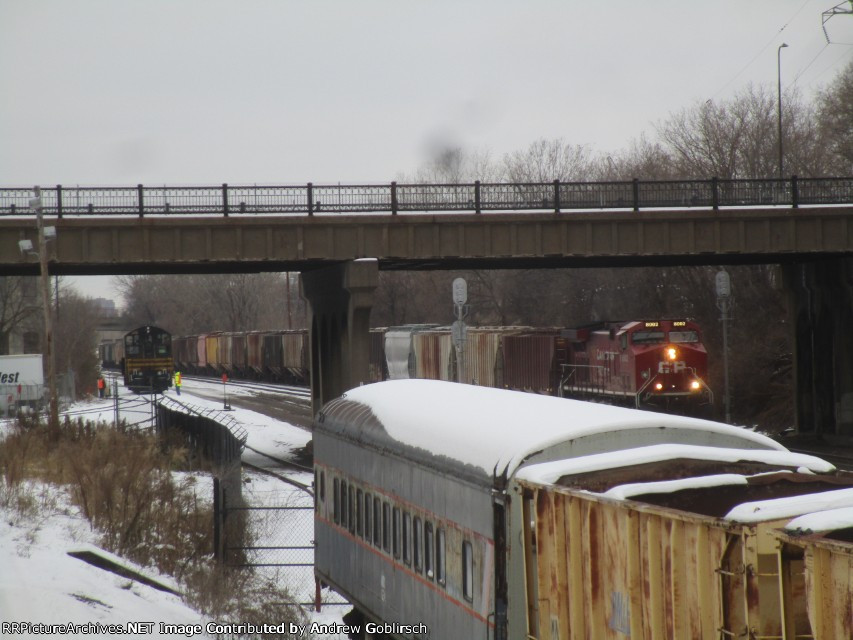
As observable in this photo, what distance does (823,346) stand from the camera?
1319 inches

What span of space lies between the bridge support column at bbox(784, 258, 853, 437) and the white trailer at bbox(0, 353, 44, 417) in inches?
1337

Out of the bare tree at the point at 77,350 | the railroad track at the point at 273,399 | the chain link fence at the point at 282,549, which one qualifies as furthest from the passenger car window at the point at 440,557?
the bare tree at the point at 77,350

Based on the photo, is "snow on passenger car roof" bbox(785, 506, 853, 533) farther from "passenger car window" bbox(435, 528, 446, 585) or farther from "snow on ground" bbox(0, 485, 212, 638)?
"snow on ground" bbox(0, 485, 212, 638)

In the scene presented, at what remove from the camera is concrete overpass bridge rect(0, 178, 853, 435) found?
31000 mm

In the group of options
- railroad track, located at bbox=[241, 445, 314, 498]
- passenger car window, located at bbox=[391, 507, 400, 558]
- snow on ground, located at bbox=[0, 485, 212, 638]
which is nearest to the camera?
snow on ground, located at bbox=[0, 485, 212, 638]

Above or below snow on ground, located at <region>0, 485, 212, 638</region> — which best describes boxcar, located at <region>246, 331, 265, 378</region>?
below

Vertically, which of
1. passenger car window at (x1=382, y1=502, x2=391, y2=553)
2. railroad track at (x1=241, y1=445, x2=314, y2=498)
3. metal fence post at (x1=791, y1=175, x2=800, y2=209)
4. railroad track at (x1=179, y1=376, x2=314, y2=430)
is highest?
metal fence post at (x1=791, y1=175, x2=800, y2=209)

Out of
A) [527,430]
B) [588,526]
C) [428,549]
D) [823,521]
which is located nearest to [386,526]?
[428,549]

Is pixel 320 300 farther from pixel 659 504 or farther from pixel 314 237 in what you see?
pixel 659 504

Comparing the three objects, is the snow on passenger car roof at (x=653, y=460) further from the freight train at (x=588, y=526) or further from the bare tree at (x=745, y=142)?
the bare tree at (x=745, y=142)

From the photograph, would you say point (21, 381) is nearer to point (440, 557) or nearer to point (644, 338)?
point (644, 338)

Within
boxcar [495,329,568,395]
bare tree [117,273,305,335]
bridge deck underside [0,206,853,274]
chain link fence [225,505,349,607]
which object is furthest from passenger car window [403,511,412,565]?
bare tree [117,273,305,335]

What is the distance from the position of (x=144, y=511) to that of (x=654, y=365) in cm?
1787

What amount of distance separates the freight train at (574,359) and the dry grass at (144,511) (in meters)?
7.35
